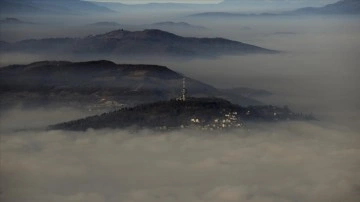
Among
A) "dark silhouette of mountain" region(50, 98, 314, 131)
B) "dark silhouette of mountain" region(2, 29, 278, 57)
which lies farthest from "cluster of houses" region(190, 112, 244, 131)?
"dark silhouette of mountain" region(2, 29, 278, 57)

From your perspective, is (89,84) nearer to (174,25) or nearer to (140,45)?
(140,45)

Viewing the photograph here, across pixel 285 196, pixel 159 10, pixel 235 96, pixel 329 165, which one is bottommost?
pixel 285 196

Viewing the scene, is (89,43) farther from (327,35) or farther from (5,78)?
(327,35)

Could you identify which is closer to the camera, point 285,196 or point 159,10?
point 285,196

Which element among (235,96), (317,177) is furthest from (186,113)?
(317,177)

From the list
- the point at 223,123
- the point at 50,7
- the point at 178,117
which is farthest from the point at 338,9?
the point at 50,7

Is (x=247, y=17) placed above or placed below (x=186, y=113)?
above

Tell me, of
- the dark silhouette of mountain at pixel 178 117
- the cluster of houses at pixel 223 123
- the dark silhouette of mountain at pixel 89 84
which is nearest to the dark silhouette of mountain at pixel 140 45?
the dark silhouette of mountain at pixel 89 84
